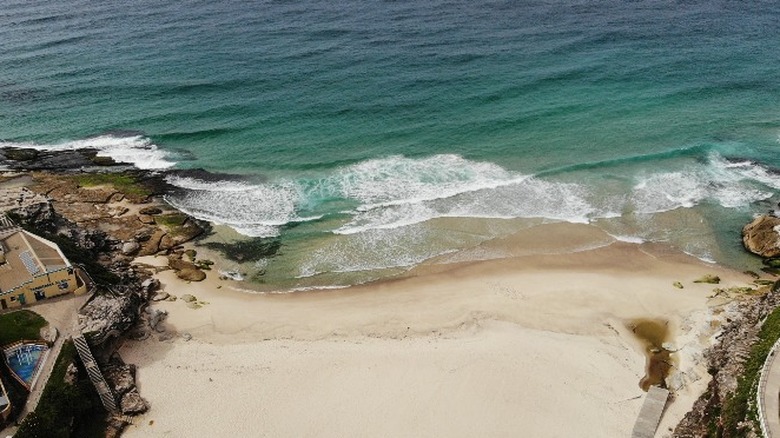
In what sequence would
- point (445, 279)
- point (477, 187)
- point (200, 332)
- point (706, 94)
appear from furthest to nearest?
point (706, 94)
point (477, 187)
point (445, 279)
point (200, 332)

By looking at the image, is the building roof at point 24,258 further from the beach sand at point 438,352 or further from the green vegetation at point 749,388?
the green vegetation at point 749,388

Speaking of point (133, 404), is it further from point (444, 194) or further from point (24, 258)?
point (444, 194)

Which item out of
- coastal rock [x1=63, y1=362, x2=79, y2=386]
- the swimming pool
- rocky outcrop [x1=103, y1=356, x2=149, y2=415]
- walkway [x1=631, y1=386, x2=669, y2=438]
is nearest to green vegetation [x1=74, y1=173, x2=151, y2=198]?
rocky outcrop [x1=103, y1=356, x2=149, y2=415]

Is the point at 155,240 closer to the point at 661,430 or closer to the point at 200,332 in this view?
the point at 200,332

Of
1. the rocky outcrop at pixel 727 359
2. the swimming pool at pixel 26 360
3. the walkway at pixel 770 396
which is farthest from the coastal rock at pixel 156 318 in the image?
the walkway at pixel 770 396

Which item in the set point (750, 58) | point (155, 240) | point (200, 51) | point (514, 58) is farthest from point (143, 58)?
point (750, 58)

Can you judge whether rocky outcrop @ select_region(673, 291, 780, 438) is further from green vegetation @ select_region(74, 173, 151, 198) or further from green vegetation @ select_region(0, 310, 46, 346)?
green vegetation @ select_region(74, 173, 151, 198)
